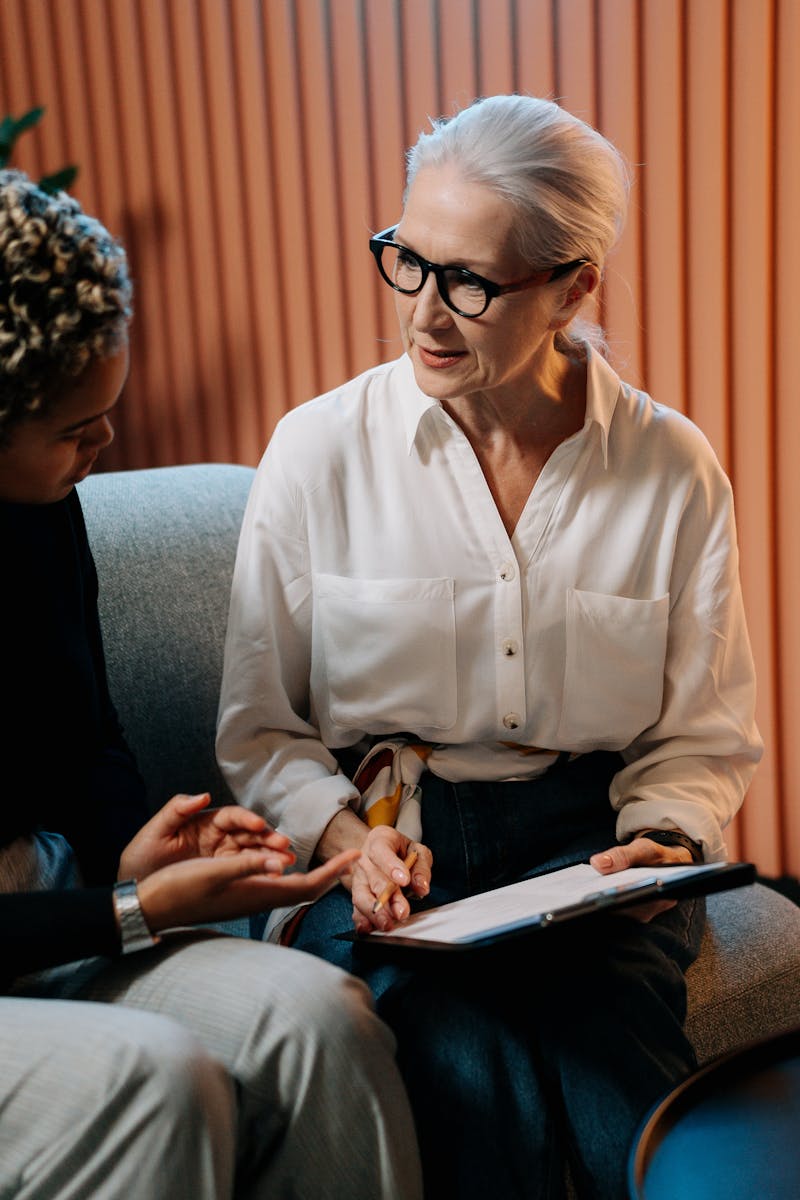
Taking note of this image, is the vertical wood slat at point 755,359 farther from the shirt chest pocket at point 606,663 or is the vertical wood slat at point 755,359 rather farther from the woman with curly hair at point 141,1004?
the woman with curly hair at point 141,1004

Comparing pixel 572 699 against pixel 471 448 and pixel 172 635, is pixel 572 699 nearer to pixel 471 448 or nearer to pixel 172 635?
pixel 471 448

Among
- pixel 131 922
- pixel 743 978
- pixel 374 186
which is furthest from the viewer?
pixel 374 186

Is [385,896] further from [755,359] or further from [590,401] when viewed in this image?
[755,359]

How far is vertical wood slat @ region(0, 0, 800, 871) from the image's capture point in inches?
89.8

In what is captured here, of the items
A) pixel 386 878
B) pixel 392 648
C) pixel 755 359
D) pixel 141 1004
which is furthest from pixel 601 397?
pixel 141 1004

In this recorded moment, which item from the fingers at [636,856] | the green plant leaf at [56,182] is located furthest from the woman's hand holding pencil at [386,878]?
the green plant leaf at [56,182]

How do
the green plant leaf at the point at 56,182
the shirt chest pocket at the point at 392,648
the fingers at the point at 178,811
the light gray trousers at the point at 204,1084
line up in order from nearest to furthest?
the light gray trousers at the point at 204,1084 < the green plant leaf at the point at 56,182 < the fingers at the point at 178,811 < the shirt chest pocket at the point at 392,648

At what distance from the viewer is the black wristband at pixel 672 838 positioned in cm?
154

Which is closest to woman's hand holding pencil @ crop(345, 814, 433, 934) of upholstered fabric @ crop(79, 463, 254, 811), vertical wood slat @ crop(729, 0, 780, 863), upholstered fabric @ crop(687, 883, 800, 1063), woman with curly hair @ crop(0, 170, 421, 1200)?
woman with curly hair @ crop(0, 170, 421, 1200)

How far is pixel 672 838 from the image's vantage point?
155 centimetres

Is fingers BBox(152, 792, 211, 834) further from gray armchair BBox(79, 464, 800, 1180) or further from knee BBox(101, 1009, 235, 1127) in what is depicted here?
gray armchair BBox(79, 464, 800, 1180)

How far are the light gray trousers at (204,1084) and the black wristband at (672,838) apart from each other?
1.53ft

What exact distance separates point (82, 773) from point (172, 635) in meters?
0.39

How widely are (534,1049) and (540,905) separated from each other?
202 millimetres
